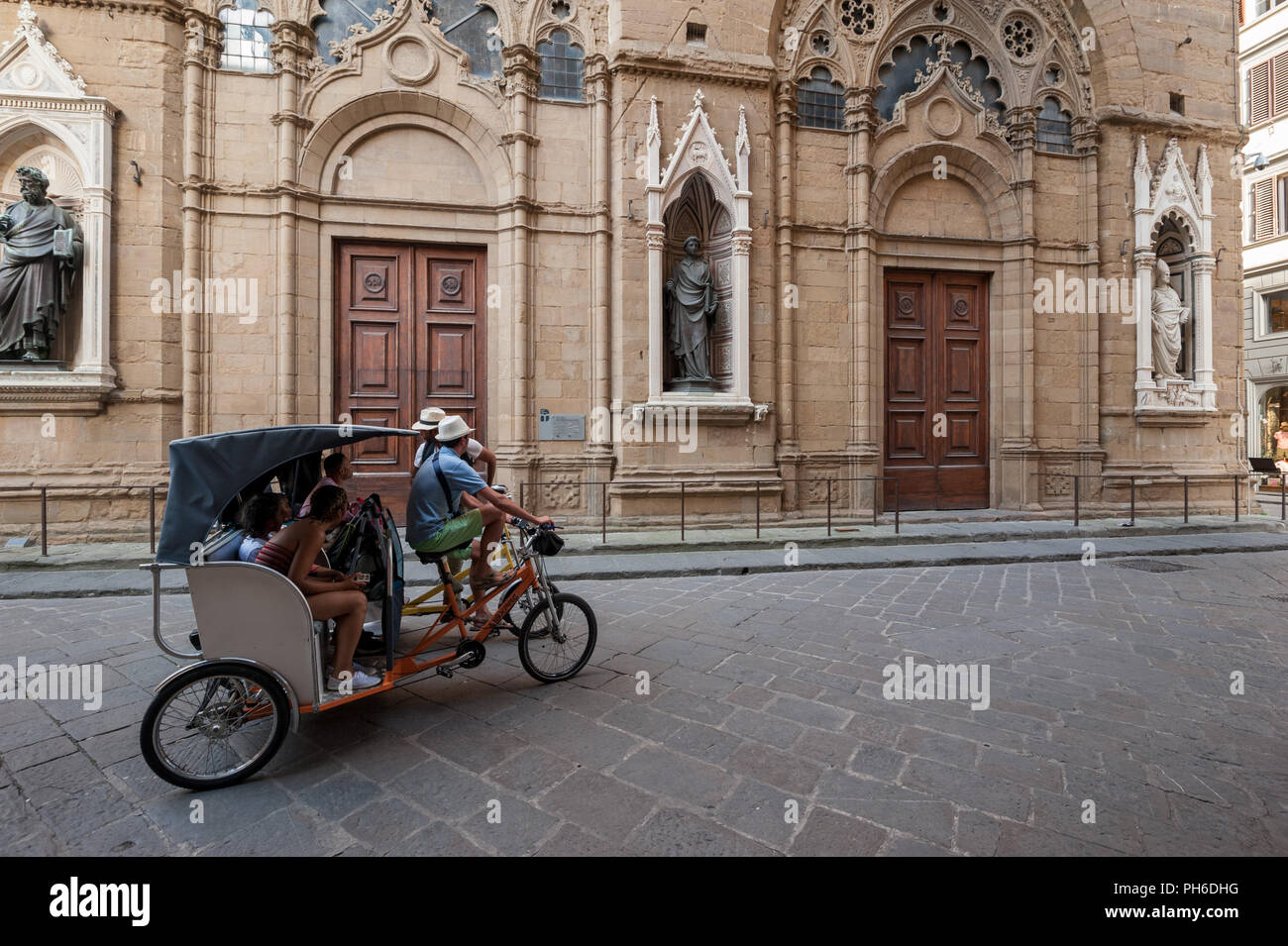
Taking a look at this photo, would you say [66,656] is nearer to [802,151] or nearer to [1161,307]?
[802,151]

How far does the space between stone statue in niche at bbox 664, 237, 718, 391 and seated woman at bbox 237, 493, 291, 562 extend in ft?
26.5

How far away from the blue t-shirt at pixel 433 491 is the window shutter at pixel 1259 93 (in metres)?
33.4

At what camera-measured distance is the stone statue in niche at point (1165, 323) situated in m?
13.0

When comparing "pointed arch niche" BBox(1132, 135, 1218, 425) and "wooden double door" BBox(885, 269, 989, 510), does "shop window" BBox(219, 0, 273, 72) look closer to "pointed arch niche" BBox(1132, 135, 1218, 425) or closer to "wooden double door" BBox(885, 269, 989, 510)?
"wooden double door" BBox(885, 269, 989, 510)

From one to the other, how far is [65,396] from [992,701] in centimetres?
1247

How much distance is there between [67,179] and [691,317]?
10091mm

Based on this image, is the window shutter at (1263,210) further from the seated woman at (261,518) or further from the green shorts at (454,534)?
the seated woman at (261,518)

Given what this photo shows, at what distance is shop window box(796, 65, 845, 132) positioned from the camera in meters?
11.8

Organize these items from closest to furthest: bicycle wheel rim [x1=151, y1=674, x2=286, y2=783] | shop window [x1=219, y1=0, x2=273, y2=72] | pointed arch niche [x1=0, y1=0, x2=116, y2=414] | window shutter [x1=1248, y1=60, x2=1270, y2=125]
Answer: bicycle wheel rim [x1=151, y1=674, x2=286, y2=783] → pointed arch niche [x1=0, y1=0, x2=116, y2=414] → shop window [x1=219, y1=0, x2=273, y2=72] → window shutter [x1=1248, y1=60, x2=1270, y2=125]

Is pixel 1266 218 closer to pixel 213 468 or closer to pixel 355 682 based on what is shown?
pixel 355 682

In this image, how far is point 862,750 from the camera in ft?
10.7

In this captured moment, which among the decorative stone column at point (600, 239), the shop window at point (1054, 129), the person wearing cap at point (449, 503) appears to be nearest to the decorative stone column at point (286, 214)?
the decorative stone column at point (600, 239)

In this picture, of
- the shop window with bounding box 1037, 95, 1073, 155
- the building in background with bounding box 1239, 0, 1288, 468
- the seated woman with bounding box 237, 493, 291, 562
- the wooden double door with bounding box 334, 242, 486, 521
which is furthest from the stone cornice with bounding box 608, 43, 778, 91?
the building in background with bounding box 1239, 0, 1288, 468
